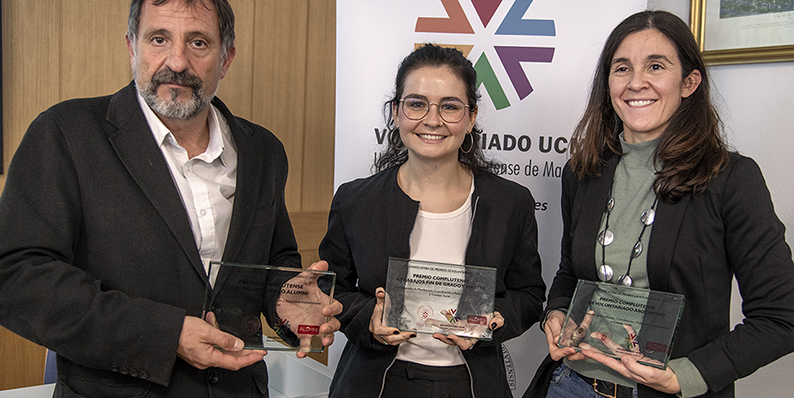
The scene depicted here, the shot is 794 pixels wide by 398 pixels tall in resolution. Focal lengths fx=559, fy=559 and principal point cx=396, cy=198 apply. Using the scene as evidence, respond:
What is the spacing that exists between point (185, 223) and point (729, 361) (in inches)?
60.0

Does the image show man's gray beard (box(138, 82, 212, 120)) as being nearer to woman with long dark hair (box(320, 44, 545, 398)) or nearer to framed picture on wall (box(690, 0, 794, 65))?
woman with long dark hair (box(320, 44, 545, 398))

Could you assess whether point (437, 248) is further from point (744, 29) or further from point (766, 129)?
point (744, 29)

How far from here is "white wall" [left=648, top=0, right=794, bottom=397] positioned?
2.51 metres

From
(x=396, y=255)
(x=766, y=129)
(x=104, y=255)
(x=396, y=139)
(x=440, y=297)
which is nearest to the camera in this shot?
(x=104, y=255)

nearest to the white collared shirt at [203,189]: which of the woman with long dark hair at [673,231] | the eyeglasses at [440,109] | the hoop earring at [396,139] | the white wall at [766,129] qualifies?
the eyeglasses at [440,109]

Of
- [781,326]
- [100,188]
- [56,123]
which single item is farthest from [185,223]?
[781,326]

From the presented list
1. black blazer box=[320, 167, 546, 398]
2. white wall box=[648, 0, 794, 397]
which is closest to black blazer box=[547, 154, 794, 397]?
black blazer box=[320, 167, 546, 398]

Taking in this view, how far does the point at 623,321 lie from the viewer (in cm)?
159

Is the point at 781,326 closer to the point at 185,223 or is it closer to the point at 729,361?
the point at 729,361

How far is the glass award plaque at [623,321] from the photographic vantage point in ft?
4.98

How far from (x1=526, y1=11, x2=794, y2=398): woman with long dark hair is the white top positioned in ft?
1.10

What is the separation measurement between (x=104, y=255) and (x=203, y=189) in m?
0.32

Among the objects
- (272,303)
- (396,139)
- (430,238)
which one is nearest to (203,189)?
(272,303)

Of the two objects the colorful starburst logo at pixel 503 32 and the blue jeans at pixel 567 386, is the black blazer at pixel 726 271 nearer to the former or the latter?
the blue jeans at pixel 567 386
